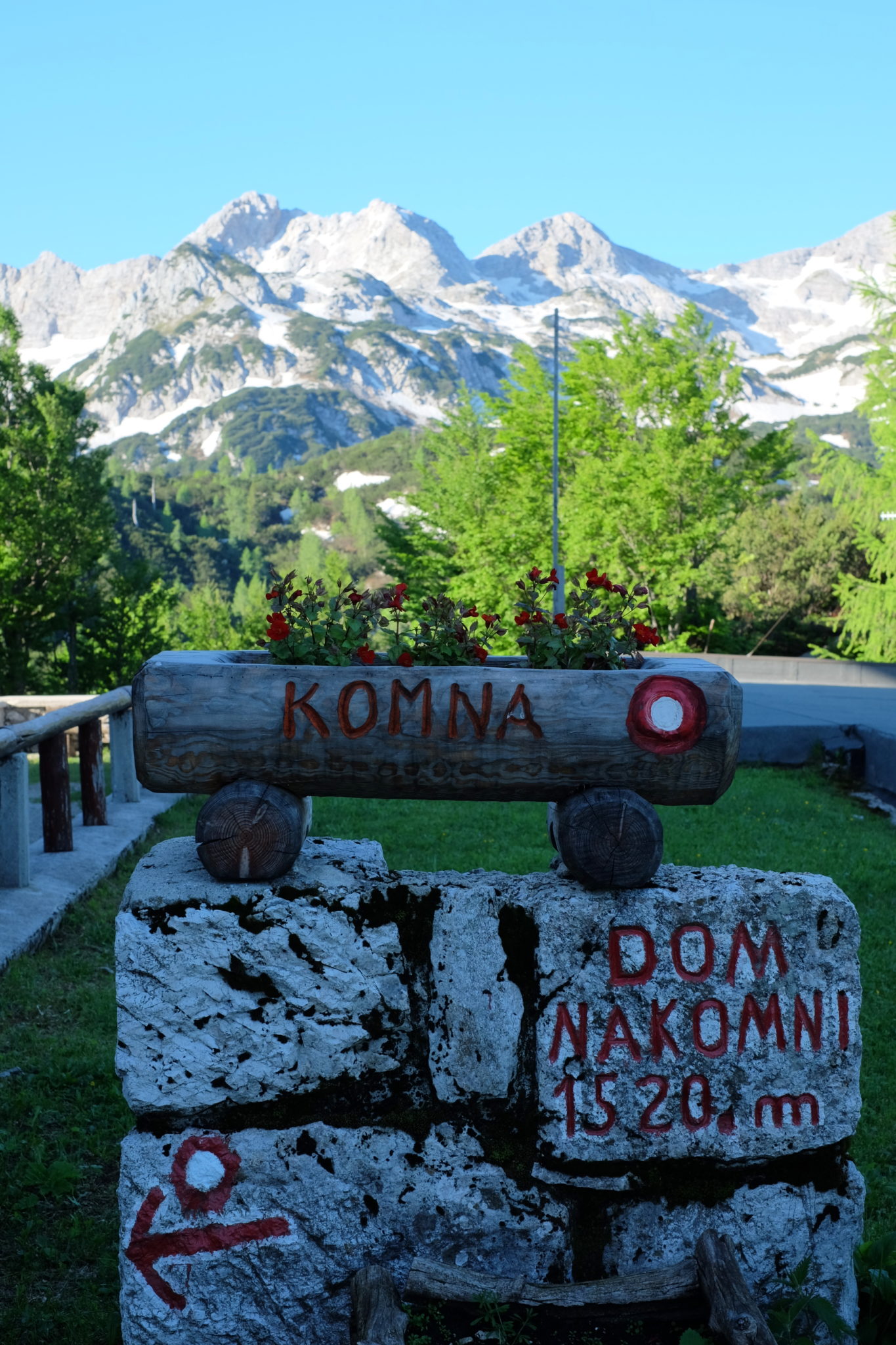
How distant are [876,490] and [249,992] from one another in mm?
22788

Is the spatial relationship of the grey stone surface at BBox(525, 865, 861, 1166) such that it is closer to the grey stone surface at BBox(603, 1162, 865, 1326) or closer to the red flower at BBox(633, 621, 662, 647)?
the grey stone surface at BBox(603, 1162, 865, 1326)

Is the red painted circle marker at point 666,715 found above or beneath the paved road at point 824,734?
above

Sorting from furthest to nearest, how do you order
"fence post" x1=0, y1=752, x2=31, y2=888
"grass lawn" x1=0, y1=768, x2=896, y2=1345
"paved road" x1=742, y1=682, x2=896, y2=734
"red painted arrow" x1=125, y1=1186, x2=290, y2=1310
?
1. "paved road" x1=742, y1=682, x2=896, y2=734
2. "fence post" x1=0, y1=752, x2=31, y2=888
3. "grass lawn" x1=0, y1=768, x2=896, y2=1345
4. "red painted arrow" x1=125, y1=1186, x2=290, y2=1310

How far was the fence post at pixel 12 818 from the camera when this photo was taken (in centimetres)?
620

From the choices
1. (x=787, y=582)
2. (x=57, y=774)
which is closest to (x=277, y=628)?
(x=57, y=774)

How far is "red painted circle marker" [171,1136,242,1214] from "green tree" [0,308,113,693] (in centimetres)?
2658

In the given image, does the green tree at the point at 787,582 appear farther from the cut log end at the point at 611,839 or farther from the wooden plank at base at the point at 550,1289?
the wooden plank at base at the point at 550,1289

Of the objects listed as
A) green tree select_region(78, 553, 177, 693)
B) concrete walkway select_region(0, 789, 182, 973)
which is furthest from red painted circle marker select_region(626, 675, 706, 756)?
green tree select_region(78, 553, 177, 693)

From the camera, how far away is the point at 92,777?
8.07m

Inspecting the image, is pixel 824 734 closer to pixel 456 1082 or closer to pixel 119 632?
pixel 456 1082

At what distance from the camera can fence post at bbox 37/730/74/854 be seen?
705 centimetres

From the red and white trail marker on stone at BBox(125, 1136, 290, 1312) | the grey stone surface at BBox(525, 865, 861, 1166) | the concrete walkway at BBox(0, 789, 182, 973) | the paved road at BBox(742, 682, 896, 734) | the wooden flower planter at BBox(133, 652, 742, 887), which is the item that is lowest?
the concrete walkway at BBox(0, 789, 182, 973)

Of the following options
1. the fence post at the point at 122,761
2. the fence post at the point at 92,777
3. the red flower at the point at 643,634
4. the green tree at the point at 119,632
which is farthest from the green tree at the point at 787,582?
the red flower at the point at 643,634

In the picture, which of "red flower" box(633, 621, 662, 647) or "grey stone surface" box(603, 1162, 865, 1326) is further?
"red flower" box(633, 621, 662, 647)
